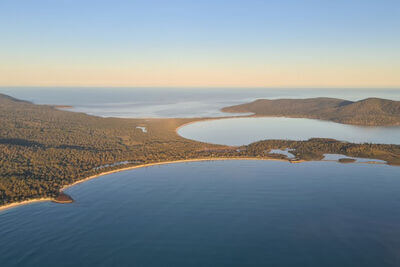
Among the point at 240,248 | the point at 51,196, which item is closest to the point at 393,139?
the point at 240,248

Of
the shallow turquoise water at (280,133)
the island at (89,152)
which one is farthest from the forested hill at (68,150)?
the shallow turquoise water at (280,133)

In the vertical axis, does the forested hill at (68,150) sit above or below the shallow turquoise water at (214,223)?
above

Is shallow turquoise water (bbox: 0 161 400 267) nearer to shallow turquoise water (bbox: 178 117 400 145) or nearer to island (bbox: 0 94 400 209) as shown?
island (bbox: 0 94 400 209)

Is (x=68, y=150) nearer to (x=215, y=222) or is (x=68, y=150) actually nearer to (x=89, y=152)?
(x=89, y=152)

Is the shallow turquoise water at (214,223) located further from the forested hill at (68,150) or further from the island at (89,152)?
the forested hill at (68,150)

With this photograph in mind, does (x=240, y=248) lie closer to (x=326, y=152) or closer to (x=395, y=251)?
(x=395, y=251)

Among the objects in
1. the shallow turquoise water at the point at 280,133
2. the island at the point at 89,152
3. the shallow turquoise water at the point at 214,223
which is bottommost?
the shallow turquoise water at the point at 214,223

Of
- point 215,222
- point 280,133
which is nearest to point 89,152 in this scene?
point 215,222
